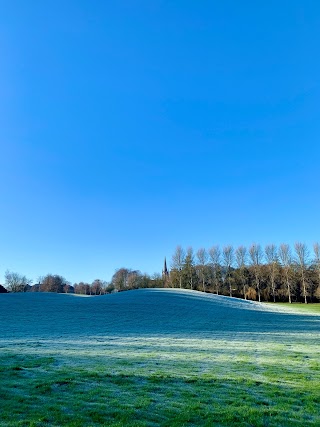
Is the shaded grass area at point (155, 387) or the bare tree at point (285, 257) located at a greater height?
the bare tree at point (285, 257)

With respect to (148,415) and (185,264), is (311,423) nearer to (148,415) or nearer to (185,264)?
(148,415)

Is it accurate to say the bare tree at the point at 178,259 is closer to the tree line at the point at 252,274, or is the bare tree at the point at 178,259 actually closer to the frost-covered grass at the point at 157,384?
the tree line at the point at 252,274

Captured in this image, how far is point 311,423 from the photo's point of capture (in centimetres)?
581

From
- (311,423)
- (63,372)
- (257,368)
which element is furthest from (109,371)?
(311,423)

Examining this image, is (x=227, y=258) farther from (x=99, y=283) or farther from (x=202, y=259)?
(x=99, y=283)

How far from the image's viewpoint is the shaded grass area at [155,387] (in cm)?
596

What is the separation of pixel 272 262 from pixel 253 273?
675 centimetres

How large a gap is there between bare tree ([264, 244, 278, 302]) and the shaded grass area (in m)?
73.3

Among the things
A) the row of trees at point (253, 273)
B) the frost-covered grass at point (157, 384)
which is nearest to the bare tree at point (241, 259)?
the row of trees at point (253, 273)

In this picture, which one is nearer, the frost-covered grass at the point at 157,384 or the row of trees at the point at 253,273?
the frost-covered grass at the point at 157,384

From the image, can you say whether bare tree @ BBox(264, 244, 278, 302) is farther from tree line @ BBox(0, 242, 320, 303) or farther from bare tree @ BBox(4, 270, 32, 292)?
bare tree @ BBox(4, 270, 32, 292)

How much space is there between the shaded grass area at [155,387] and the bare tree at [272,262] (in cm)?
7333

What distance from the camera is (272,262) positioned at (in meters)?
86.6

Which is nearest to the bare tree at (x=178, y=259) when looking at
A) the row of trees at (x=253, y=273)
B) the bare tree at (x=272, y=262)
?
the row of trees at (x=253, y=273)
